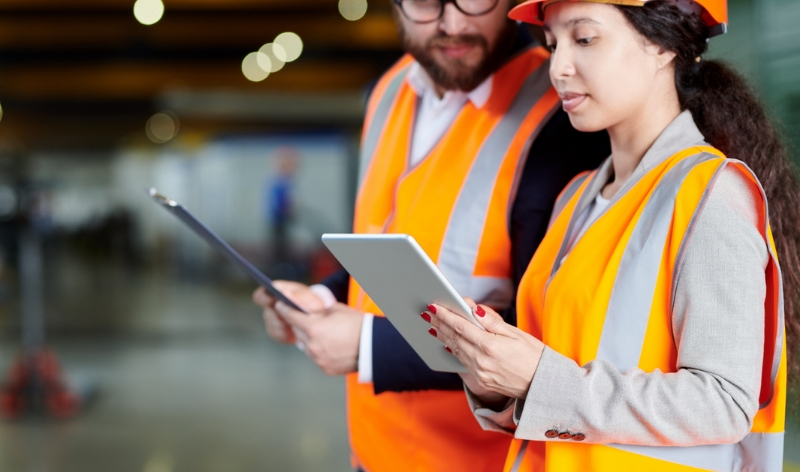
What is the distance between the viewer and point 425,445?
1.29 meters

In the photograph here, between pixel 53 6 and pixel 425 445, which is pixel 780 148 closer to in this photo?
pixel 425 445

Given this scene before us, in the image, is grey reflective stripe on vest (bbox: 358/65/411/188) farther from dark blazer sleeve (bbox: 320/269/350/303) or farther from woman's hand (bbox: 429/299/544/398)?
woman's hand (bbox: 429/299/544/398)

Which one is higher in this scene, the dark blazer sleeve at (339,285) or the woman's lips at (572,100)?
the woman's lips at (572,100)

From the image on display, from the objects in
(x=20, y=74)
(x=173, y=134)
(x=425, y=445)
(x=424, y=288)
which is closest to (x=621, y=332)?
(x=424, y=288)

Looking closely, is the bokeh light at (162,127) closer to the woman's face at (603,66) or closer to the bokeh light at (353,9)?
the bokeh light at (353,9)

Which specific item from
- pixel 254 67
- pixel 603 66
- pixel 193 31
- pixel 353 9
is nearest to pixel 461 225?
pixel 603 66

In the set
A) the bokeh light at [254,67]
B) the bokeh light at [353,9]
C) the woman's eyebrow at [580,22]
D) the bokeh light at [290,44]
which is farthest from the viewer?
the bokeh light at [254,67]

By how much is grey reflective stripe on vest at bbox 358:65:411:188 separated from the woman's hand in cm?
75

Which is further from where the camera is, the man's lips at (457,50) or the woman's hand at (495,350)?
the man's lips at (457,50)

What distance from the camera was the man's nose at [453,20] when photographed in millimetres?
1296

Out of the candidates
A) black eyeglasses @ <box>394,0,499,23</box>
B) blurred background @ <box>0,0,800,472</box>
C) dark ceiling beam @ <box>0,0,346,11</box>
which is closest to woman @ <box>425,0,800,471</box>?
black eyeglasses @ <box>394,0,499,23</box>

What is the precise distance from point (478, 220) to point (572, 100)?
31cm

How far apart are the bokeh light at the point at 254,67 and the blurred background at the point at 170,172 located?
0.04 meters

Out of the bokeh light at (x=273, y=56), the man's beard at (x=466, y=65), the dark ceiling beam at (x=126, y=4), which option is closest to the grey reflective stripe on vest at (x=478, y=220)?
the man's beard at (x=466, y=65)
